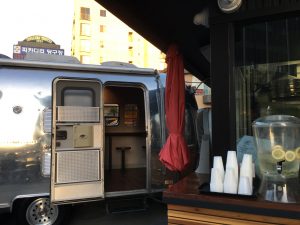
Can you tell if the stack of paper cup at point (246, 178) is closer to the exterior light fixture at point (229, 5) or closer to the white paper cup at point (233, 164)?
the white paper cup at point (233, 164)

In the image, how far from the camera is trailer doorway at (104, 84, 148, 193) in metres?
7.97

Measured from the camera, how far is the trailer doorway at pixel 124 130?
7.97m

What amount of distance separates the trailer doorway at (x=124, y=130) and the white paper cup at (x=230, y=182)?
5.52m

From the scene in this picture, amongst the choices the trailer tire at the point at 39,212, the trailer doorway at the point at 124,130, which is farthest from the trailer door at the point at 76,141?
the trailer doorway at the point at 124,130

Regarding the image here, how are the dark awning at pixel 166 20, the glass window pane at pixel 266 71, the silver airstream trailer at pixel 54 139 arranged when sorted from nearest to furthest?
the glass window pane at pixel 266 71
the dark awning at pixel 166 20
the silver airstream trailer at pixel 54 139

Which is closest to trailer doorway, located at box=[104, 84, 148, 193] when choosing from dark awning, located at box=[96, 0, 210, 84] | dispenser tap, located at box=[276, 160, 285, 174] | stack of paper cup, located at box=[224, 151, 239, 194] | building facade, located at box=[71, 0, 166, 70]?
dark awning, located at box=[96, 0, 210, 84]

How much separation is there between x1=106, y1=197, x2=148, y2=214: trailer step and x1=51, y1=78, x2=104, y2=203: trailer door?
45 centimetres

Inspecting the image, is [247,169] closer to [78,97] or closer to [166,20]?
[166,20]

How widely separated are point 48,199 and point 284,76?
3939mm

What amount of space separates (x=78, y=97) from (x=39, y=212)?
1962 millimetres

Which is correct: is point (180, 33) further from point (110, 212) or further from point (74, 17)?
point (74, 17)

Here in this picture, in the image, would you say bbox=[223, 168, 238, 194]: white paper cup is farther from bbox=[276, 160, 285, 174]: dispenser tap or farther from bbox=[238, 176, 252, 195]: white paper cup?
bbox=[276, 160, 285, 174]: dispenser tap

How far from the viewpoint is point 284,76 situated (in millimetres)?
3135

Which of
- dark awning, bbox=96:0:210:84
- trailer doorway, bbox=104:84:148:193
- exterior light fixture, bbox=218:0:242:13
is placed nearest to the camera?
exterior light fixture, bbox=218:0:242:13
